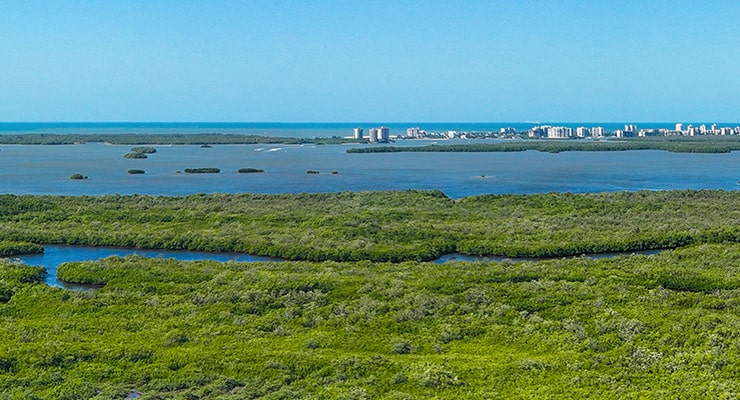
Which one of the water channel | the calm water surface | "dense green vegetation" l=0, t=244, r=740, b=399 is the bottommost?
the water channel

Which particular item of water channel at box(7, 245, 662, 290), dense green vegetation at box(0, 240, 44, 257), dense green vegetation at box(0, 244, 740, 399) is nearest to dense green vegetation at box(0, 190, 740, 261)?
water channel at box(7, 245, 662, 290)

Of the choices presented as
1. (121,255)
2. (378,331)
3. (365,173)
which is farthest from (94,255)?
(365,173)

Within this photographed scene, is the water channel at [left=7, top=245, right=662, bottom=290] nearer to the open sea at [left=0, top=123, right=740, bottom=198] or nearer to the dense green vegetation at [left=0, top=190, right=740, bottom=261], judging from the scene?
the dense green vegetation at [left=0, top=190, right=740, bottom=261]

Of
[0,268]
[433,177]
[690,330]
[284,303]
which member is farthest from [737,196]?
[0,268]

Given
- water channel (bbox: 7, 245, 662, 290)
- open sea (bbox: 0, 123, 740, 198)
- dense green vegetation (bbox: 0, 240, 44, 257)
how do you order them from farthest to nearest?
1. open sea (bbox: 0, 123, 740, 198)
2. dense green vegetation (bbox: 0, 240, 44, 257)
3. water channel (bbox: 7, 245, 662, 290)

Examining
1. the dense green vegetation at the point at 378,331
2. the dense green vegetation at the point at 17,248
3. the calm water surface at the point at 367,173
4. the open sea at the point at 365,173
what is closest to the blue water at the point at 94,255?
the dense green vegetation at the point at 17,248
